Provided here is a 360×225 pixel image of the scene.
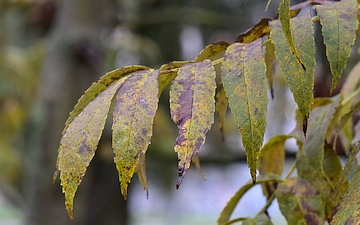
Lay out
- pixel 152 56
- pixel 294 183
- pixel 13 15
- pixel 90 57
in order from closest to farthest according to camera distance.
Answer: pixel 294 183
pixel 90 57
pixel 152 56
pixel 13 15

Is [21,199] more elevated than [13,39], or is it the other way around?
[13,39]

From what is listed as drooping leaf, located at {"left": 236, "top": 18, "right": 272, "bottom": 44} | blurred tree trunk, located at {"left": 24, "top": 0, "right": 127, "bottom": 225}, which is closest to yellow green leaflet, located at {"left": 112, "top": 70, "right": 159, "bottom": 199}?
drooping leaf, located at {"left": 236, "top": 18, "right": 272, "bottom": 44}

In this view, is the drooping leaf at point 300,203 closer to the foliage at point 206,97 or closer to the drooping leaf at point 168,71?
the foliage at point 206,97

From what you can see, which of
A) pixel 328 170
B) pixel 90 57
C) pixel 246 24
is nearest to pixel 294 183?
pixel 328 170

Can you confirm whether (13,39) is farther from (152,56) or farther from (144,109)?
(144,109)

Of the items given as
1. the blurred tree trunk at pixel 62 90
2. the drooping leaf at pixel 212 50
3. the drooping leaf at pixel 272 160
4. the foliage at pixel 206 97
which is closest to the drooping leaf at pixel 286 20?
the foliage at pixel 206 97

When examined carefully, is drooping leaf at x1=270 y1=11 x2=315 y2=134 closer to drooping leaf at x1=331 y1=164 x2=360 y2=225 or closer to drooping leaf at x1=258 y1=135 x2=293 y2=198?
drooping leaf at x1=331 y1=164 x2=360 y2=225

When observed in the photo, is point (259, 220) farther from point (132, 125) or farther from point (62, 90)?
point (62, 90)
